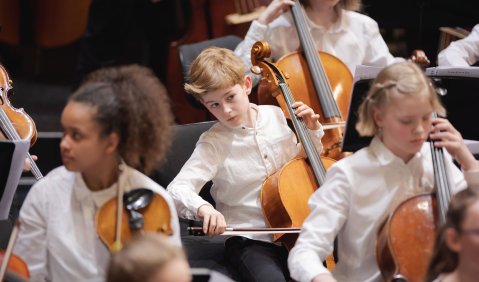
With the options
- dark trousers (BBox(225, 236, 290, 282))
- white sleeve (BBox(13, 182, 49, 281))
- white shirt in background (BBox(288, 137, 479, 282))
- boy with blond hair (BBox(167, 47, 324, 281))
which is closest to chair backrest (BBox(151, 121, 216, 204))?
boy with blond hair (BBox(167, 47, 324, 281))

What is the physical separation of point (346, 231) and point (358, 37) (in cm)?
154

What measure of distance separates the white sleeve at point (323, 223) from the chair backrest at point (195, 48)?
1510mm

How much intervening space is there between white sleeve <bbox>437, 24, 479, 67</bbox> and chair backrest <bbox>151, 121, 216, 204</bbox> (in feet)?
4.00

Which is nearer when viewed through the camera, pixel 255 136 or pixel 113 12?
pixel 255 136

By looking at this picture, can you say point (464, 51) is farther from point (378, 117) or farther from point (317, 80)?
point (378, 117)

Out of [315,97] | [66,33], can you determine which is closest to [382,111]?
[315,97]

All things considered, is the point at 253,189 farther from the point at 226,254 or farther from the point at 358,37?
the point at 358,37

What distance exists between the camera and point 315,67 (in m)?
3.40

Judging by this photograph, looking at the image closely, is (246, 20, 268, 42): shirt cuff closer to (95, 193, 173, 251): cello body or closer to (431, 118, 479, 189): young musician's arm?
(431, 118, 479, 189): young musician's arm

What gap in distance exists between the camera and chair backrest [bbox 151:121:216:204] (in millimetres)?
3109

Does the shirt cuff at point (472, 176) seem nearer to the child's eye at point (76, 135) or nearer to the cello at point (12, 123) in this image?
the child's eye at point (76, 135)

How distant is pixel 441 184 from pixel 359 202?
21 centimetres

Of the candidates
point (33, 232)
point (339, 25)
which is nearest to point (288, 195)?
point (33, 232)

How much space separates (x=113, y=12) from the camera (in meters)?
4.84
